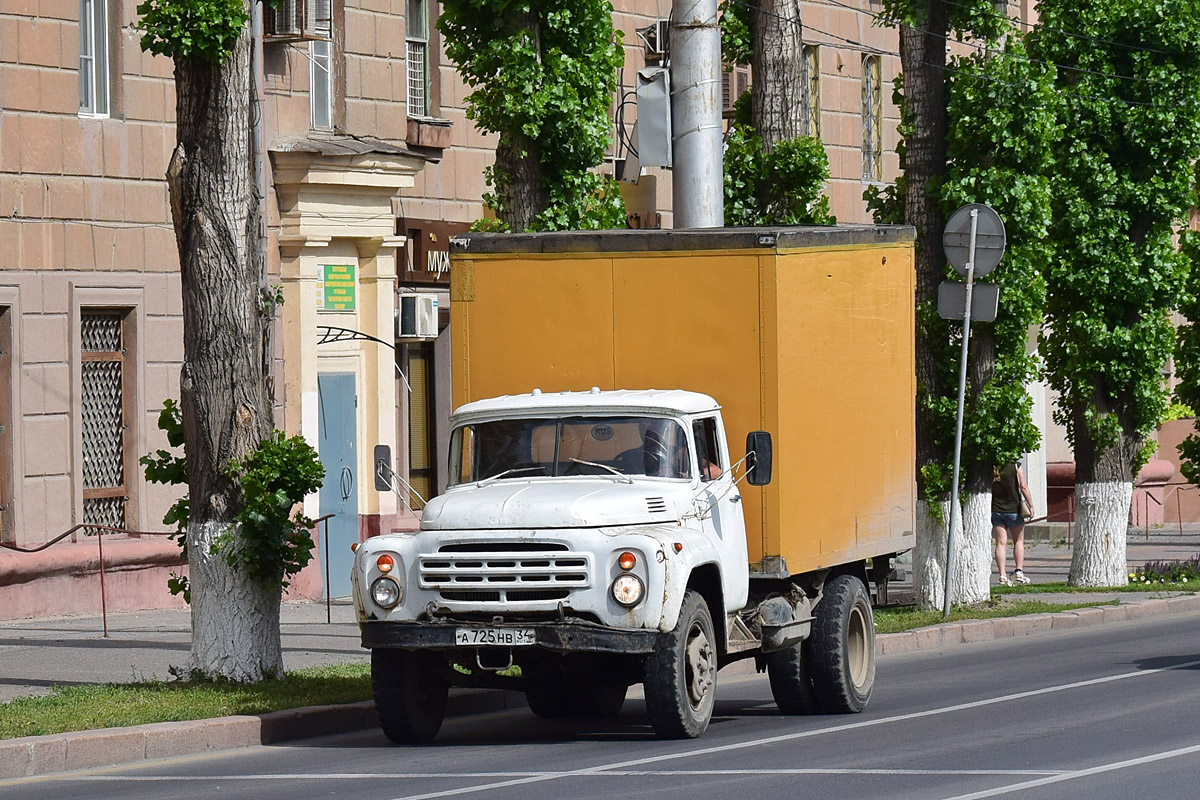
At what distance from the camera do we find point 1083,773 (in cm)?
1064

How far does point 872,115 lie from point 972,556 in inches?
587

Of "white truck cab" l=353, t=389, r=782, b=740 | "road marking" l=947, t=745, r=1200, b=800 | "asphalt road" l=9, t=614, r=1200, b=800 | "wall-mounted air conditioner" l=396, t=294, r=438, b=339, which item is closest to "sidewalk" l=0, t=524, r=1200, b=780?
"asphalt road" l=9, t=614, r=1200, b=800

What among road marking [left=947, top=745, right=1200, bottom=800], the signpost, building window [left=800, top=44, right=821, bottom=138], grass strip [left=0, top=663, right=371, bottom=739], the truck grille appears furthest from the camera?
building window [left=800, top=44, right=821, bottom=138]

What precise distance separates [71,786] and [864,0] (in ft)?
87.5

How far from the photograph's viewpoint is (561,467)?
12.7m

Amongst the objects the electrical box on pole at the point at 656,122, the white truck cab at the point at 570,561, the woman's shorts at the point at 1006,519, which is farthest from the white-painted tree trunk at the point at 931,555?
the white truck cab at the point at 570,561

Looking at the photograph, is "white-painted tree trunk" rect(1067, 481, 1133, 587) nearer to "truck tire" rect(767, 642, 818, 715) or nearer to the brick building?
the brick building

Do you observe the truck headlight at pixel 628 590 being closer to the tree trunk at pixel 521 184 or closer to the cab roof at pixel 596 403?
the cab roof at pixel 596 403

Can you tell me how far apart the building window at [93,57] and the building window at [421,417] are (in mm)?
6028

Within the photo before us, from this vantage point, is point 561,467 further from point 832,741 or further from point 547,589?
point 832,741

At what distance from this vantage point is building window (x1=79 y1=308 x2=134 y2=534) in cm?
2064

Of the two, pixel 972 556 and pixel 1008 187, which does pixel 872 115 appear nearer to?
pixel 1008 187

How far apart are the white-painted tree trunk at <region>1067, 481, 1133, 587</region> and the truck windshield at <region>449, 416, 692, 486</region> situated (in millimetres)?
13752

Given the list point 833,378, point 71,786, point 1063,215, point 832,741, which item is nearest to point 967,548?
point 1063,215
